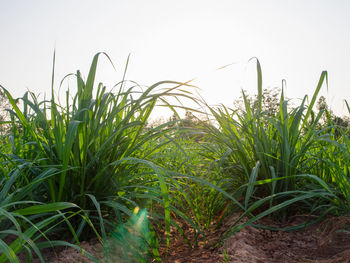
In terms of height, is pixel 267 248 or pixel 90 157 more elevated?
pixel 90 157

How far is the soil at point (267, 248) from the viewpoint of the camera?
1295 mm

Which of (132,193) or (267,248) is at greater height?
(132,193)

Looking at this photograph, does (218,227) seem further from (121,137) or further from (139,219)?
(121,137)

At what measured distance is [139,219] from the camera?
136 cm

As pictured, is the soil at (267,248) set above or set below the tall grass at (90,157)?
below

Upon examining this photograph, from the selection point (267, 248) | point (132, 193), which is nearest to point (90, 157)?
point (132, 193)

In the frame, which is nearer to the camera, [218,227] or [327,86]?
[327,86]

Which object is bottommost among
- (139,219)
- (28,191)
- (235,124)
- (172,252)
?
(172,252)

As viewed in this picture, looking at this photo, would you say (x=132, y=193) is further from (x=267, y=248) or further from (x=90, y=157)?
(x=267, y=248)

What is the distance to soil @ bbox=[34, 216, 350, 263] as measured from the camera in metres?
1.29

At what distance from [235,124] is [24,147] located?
1.24m

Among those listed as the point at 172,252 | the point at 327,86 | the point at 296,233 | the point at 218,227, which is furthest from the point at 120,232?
the point at 327,86

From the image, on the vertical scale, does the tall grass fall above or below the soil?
above

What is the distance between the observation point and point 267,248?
1.43 m
